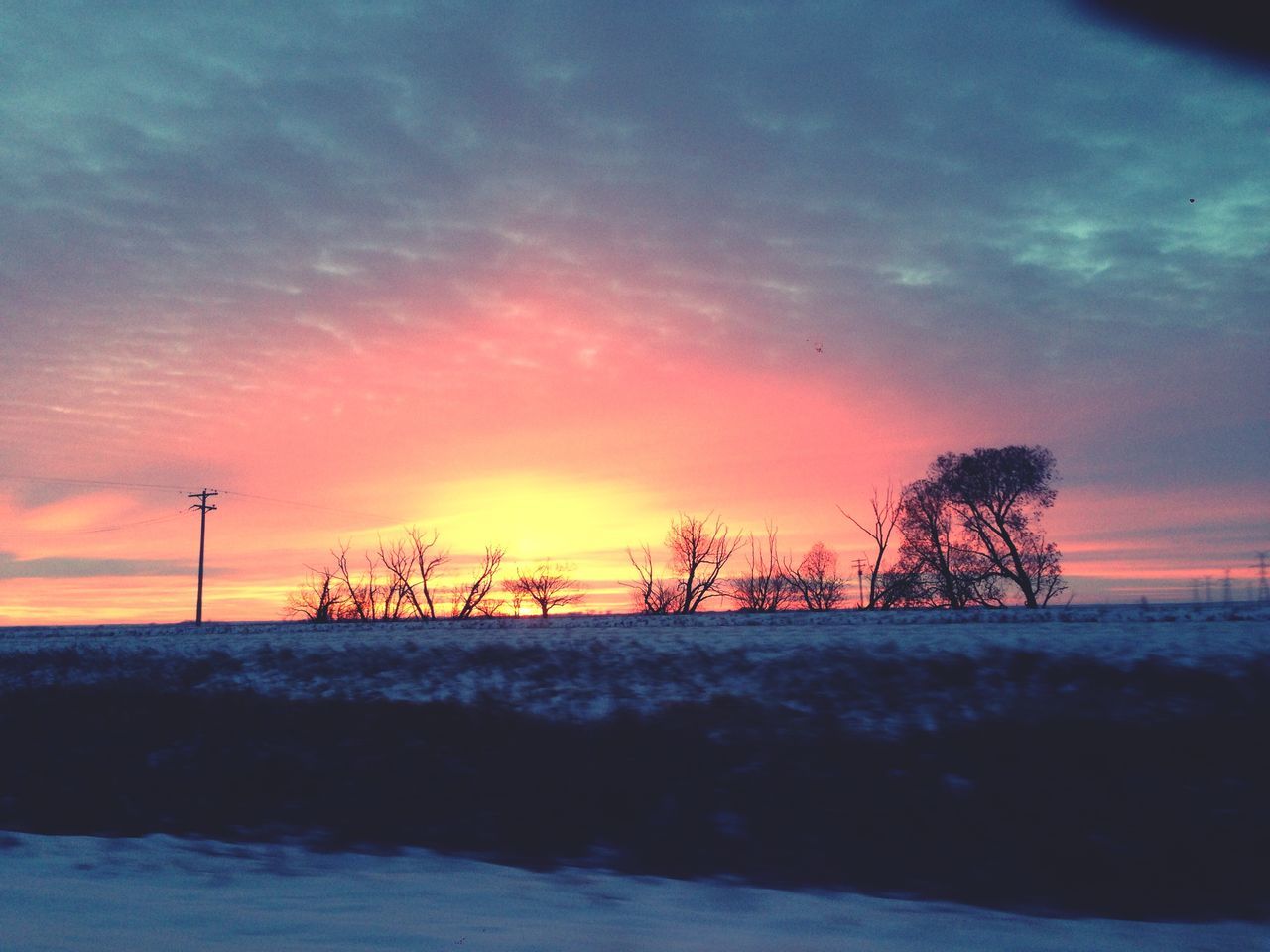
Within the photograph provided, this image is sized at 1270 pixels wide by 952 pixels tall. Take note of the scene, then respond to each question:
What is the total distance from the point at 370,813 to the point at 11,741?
7.22 m

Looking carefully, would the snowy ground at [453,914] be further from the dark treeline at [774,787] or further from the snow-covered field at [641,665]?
the snow-covered field at [641,665]

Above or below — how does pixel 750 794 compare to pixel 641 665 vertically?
below

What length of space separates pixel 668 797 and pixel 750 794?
804 millimetres

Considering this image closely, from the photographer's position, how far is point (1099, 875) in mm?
6789

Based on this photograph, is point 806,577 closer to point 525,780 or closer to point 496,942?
point 525,780

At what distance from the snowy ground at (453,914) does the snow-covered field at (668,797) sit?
0.03m

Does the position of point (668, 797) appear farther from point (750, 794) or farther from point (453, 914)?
point (453, 914)

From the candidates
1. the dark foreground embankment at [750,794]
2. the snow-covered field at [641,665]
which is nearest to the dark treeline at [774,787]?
the dark foreground embankment at [750,794]

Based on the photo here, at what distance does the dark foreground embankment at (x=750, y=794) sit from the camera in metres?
6.95

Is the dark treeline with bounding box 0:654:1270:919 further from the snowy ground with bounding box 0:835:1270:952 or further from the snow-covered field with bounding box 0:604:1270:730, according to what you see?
the snowy ground with bounding box 0:835:1270:952

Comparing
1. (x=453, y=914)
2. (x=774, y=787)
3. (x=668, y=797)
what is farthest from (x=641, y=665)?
(x=453, y=914)

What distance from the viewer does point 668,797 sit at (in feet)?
28.1

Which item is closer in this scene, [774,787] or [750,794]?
[750,794]

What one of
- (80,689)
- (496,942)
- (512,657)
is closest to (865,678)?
(512,657)
